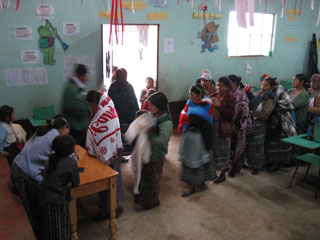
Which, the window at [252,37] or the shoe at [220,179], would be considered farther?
the window at [252,37]

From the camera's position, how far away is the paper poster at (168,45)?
584 cm

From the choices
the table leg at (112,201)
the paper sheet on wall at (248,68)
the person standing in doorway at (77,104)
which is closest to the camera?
the table leg at (112,201)

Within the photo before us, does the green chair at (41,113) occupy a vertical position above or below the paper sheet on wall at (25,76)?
below

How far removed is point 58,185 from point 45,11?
3212mm

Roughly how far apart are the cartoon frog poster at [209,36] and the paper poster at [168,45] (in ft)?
2.45

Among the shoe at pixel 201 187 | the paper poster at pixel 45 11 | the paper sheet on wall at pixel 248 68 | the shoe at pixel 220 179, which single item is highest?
the paper poster at pixel 45 11

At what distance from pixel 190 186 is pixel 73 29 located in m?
3.03

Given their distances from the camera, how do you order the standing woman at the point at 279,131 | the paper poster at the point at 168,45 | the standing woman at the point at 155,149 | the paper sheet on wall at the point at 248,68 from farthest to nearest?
the paper sheet on wall at the point at 248,68
the paper poster at the point at 168,45
the standing woman at the point at 279,131
the standing woman at the point at 155,149

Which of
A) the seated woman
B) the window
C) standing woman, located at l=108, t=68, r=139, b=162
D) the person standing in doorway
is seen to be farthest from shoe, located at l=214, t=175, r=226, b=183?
the window

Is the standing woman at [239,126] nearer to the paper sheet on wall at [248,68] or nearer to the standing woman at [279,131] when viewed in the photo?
Result: the standing woman at [279,131]

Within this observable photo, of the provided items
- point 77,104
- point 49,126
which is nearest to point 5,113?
point 77,104

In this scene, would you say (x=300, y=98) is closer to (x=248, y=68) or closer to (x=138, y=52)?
(x=248, y=68)

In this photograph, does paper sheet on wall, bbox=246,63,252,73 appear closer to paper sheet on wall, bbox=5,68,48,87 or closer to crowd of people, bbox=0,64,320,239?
crowd of people, bbox=0,64,320,239

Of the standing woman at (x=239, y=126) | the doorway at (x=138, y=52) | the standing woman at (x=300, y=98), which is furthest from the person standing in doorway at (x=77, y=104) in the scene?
the standing woman at (x=300, y=98)
